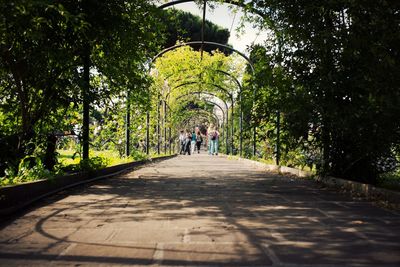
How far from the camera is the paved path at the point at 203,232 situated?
3469 mm

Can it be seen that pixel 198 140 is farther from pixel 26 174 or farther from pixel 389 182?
pixel 26 174

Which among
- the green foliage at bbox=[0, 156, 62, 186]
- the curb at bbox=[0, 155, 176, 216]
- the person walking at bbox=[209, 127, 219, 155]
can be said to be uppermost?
the person walking at bbox=[209, 127, 219, 155]

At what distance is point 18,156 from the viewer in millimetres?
7801

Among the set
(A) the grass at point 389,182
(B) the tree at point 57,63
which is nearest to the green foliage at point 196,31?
(B) the tree at point 57,63

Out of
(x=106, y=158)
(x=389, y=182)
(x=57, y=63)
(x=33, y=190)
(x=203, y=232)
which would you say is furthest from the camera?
(x=106, y=158)

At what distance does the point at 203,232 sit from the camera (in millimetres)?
4383

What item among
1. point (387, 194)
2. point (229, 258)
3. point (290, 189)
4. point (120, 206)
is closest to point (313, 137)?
point (290, 189)

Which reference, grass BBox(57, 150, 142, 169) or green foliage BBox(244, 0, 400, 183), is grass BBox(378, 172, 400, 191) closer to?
green foliage BBox(244, 0, 400, 183)

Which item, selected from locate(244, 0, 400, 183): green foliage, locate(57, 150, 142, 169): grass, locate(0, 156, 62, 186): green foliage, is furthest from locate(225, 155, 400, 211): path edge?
locate(57, 150, 142, 169): grass

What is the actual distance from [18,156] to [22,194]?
5.80 feet

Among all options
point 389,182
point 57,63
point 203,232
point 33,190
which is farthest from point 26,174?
point 389,182

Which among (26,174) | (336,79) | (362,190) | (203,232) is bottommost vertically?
(203,232)

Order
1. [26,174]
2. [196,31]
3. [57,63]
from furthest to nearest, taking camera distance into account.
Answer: [196,31]
[57,63]
[26,174]

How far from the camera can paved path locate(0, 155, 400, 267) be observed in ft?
11.4
